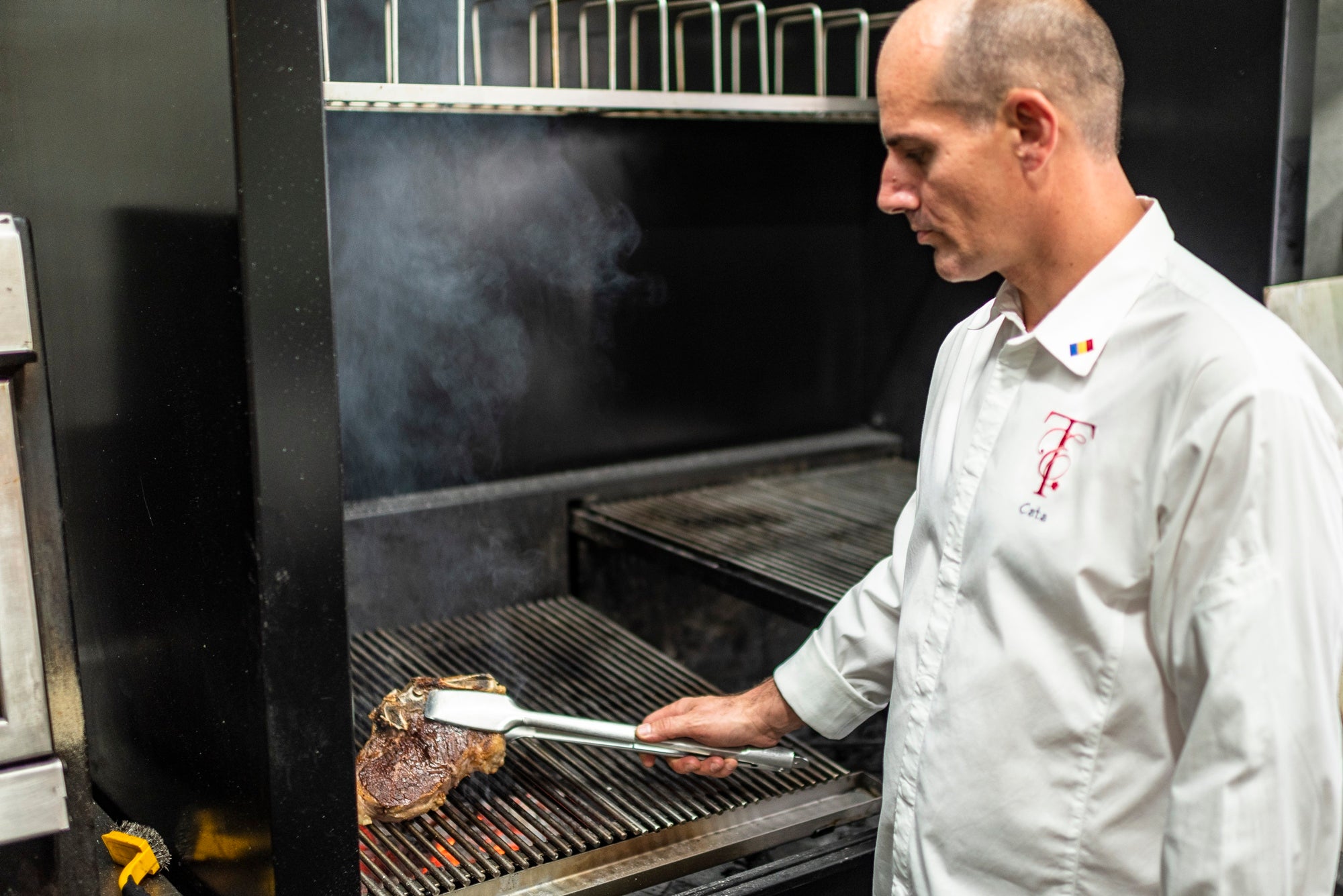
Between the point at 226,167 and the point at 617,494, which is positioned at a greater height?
the point at 226,167

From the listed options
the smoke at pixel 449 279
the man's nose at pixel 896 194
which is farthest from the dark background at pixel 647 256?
the man's nose at pixel 896 194

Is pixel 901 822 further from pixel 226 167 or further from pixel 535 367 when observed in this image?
pixel 535 367

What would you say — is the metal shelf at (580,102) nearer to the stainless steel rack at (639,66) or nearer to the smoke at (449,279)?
the stainless steel rack at (639,66)

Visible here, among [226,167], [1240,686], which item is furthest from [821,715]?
[226,167]

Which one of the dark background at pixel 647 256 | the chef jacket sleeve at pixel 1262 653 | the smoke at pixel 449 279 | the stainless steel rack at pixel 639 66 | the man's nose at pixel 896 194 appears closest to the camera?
the chef jacket sleeve at pixel 1262 653

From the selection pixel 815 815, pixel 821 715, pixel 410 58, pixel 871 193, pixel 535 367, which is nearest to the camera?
pixel 821 715

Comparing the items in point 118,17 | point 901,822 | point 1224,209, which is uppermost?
point 118,17

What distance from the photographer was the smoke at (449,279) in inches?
89.8

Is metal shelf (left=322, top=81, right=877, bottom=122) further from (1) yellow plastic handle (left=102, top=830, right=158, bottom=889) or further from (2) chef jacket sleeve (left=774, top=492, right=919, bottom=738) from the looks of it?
(1) yellow plastic handle (left=102, top=830, right=158, bottom=889)

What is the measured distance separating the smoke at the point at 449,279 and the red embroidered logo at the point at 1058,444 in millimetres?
1459

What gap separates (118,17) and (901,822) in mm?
1139

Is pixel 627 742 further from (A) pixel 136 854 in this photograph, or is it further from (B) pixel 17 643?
(B) pixel 17 643

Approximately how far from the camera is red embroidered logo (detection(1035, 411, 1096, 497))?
1130 millimetres

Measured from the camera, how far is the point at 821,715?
1.49 meters
